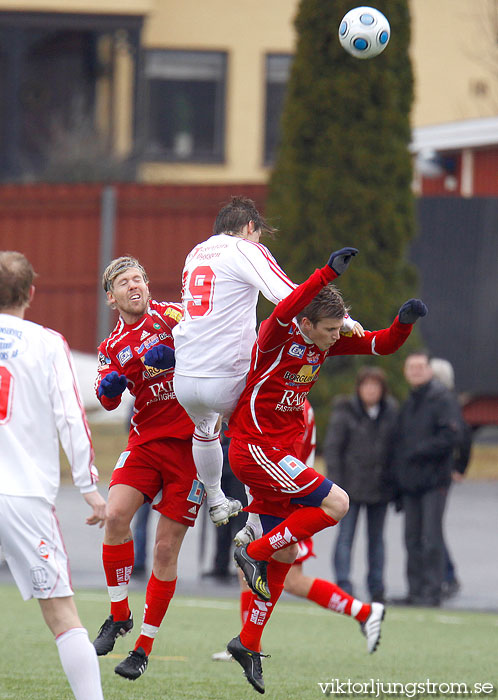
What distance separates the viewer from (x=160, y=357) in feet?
22.8

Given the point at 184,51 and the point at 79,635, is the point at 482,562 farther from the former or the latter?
the point at 184,51

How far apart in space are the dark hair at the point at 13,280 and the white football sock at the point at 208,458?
1.64 m

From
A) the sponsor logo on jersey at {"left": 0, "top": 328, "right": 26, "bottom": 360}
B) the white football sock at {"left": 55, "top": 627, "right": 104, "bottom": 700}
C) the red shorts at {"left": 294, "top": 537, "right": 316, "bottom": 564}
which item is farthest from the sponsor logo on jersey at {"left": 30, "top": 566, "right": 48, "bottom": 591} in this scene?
the red shorts at {"left": 294, "top": 537, "right": 316, "bottom": 564}

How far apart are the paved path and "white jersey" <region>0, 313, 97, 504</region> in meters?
6.99

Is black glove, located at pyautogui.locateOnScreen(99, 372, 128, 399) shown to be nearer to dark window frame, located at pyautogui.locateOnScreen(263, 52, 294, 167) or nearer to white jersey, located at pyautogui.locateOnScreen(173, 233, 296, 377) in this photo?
white jersey, located at pyautogui.locateOnScreen(173, 233, 296, 377)

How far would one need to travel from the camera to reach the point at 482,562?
14266mm

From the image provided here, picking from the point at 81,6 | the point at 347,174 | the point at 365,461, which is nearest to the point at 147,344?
the point at 365,461

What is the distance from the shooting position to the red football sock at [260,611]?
23.3 ft

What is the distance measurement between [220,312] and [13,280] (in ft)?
4.61

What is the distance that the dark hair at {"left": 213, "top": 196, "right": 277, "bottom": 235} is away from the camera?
7.02 metres

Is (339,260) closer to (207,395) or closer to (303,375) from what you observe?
(303,375)

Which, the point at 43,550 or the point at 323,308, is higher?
the point at 323,308

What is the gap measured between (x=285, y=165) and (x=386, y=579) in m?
7.31

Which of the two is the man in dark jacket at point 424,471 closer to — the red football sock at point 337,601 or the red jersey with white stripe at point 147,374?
the red football sock at point 337,601
